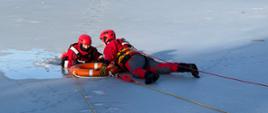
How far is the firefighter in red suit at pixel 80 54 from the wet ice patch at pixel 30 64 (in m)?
0.18

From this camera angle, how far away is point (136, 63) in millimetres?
5293

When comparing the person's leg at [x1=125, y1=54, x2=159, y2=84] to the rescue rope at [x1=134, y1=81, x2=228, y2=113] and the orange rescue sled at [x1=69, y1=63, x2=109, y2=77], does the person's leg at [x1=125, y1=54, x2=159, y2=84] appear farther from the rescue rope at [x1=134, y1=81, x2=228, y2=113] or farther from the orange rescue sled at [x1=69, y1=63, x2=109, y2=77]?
the orange rescue sled at [x1=69, y1=63, x2=109, y2=77]

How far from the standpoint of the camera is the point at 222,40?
7.84 m

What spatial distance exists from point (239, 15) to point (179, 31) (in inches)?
110

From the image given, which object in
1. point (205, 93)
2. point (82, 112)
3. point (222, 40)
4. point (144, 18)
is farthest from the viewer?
point (144, 18)

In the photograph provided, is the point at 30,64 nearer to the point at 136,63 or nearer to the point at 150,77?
the point at 136,63

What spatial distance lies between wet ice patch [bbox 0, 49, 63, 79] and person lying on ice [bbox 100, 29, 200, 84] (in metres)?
0.72

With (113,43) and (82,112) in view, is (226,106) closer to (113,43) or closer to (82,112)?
(82,112)

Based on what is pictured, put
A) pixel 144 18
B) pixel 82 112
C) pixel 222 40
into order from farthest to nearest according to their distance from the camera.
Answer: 1. pixel 144 18
2. pixel 222 40
3. pixel 82 112

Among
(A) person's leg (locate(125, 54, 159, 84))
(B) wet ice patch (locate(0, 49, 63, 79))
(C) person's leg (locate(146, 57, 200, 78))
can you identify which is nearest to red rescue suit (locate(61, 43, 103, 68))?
(B) wet ice patch (locate(0, 49, 63, 79))

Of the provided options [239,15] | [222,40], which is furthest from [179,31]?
[239,15]

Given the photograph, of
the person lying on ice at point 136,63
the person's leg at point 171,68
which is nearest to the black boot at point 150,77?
the person lying on ice at point 136,63

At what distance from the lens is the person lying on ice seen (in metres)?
5.13

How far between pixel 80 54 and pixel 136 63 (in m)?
0.88
